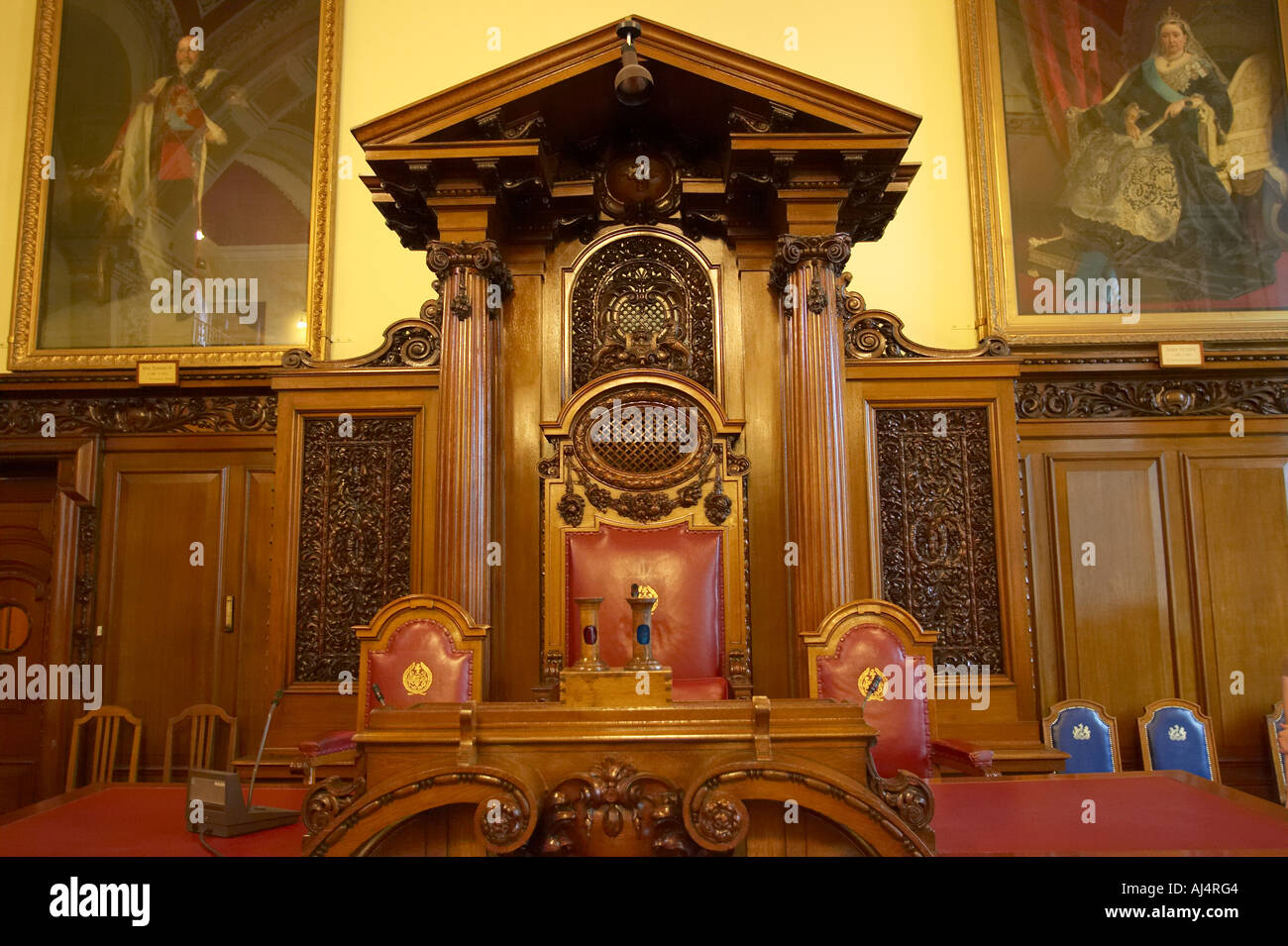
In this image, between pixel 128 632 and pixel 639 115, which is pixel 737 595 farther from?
pixel 128 632

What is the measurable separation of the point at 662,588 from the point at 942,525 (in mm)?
1520

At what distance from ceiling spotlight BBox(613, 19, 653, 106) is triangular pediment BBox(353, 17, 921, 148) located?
0.07 m

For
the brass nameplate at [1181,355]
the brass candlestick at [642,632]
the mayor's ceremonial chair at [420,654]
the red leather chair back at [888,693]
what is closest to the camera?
the brass candlestick at [642,632]

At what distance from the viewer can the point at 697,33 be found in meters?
6.36

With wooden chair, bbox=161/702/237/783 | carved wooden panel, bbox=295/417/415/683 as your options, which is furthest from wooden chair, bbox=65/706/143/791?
carved wooden panel, bbox=295/417/415/683

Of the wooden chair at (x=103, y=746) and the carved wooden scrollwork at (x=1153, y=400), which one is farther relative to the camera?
the carved wooden scrollwork at (x=1153, y=400)

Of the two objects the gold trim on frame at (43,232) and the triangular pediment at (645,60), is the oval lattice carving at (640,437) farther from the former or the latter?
the gold trim on frame at (43,232)

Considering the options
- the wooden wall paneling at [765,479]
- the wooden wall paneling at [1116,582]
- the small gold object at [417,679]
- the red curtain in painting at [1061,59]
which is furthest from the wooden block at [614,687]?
the red curtain in painting at [1061,59]

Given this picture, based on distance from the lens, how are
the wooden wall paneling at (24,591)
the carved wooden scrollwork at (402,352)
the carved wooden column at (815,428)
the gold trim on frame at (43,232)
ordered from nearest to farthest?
the carved wooden column at (815,428) < the carved wooden scrollwork at (402,352) < the wooden wall paneling at (24,591) < the gold trim on frame at (43,232)

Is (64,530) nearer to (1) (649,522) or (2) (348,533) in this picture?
(2) (348,533)

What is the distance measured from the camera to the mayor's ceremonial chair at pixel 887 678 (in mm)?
3182

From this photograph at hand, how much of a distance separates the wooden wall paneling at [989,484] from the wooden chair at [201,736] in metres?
3.62

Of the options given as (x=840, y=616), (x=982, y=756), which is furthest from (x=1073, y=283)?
(x=982, y=756)

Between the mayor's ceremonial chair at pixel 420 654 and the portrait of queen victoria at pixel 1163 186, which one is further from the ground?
the portrait of queen victoria at pixel 1163 186
